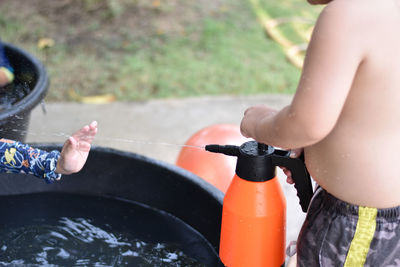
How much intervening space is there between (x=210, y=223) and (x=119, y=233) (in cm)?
29

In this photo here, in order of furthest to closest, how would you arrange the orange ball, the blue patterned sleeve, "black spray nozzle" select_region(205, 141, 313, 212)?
the orange ball < the blue patterned sleeve < "black spray nozzle" select_region(205, 141, 313, 212)

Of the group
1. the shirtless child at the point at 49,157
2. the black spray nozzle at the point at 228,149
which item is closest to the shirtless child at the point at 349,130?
the black spray nozzle at the point at 228,149

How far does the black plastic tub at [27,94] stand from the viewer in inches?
61.9

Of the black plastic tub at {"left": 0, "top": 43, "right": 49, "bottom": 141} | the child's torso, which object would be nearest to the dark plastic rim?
the black plastic tub at {"left": 0, "top": 43, "right": 49, "bottom": 141}

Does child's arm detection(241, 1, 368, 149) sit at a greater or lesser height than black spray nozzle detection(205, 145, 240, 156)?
greater

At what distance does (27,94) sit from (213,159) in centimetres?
67

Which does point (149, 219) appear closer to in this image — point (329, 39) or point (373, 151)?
point (373, 151)

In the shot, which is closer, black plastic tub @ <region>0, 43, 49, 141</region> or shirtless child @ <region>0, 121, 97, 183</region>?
shirtless child @ <region>0, 121, 97, 183</region>

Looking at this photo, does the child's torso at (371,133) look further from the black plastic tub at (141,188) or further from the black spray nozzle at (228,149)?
the black plastic tub at (141,188)

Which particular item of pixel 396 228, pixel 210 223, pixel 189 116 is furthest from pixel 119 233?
pixel 189 116

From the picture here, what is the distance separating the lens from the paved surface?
2611mm

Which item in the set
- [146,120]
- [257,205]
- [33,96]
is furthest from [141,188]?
[146,120]

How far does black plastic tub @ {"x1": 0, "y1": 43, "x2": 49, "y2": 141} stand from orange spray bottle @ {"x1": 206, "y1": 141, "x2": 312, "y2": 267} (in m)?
0.63

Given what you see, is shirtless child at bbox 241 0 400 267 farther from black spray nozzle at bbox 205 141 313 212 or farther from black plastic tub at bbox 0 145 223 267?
black plastic tub at bbox 0 145 223 267
